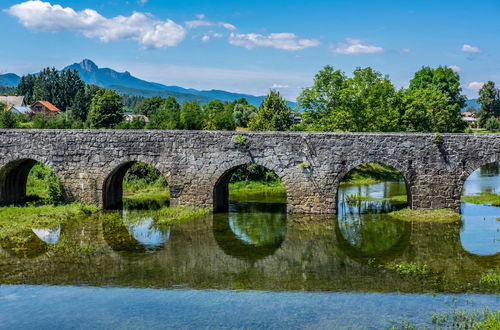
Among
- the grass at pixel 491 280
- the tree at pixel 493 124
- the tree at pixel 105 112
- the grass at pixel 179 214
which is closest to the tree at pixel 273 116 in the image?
the grass at pixel 179 214

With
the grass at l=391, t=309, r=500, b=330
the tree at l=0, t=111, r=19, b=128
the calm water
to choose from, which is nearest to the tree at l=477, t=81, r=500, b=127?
the calm water

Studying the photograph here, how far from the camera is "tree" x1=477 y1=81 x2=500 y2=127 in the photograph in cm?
8156

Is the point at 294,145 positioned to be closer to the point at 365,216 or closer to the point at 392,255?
the point at 365,216

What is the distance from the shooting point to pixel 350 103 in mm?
41406

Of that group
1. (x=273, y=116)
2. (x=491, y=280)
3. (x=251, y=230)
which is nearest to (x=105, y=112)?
(x=273, y=116)

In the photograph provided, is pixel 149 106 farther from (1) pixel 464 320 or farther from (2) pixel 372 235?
(1) pixel 464 320

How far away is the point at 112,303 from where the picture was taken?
44.3 ft

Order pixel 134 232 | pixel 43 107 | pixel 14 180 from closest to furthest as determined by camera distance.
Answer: pixel 134 232, pixel 14 180, pixel 43 107

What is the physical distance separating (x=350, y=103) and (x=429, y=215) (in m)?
19.4

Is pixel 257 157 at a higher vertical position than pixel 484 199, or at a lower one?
higher

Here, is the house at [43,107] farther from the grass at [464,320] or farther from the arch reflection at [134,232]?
the grass at [464,320]

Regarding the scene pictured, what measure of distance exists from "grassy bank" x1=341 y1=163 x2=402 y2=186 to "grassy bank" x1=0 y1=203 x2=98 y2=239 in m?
19.5

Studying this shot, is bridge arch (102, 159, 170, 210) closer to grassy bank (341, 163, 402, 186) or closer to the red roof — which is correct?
grassy bank (341, 163, 402, 186)

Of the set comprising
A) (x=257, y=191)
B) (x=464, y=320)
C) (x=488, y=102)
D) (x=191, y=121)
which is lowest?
(x=464, y=320)
